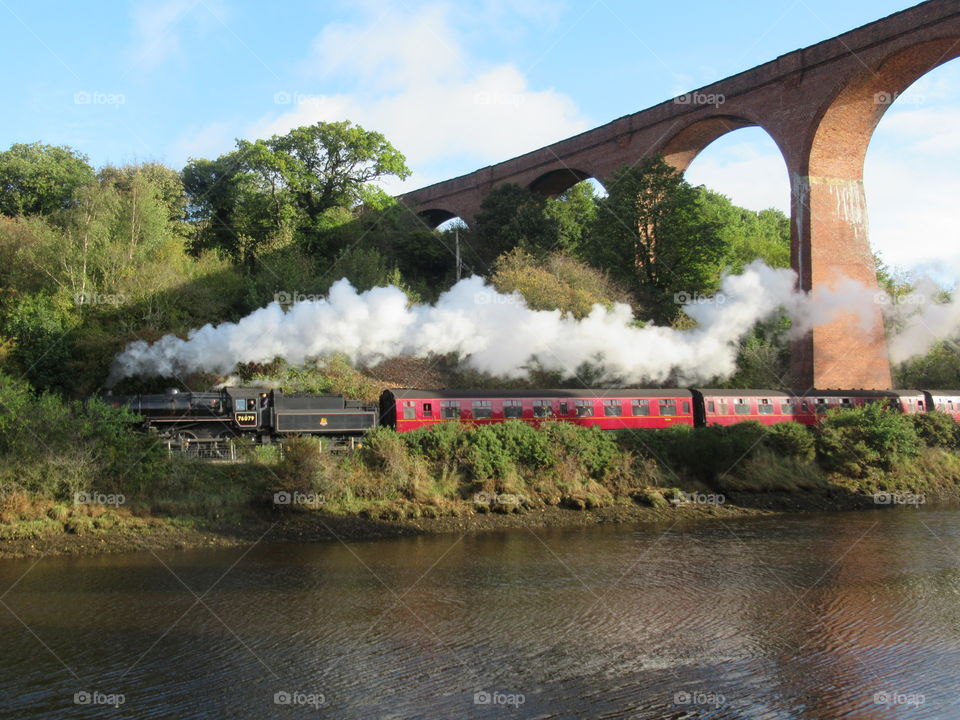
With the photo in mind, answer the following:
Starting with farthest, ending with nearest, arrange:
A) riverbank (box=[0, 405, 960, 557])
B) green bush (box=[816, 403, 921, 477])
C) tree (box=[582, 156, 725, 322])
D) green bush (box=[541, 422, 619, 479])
Result: 1. tree (box=[582, 156, 725, 322])
2. green bush (box=[816, 403, 921, 477])
3. green bush (box=[541, 422, 619, 479])
4. riverbank (box=[0, 405, 960, 557])

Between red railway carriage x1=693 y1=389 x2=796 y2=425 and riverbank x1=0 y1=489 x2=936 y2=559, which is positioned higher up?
red railway carriage x1=693 y1=389 x2=796 y2=425

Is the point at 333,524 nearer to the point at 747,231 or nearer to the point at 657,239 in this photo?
the point at 657,239

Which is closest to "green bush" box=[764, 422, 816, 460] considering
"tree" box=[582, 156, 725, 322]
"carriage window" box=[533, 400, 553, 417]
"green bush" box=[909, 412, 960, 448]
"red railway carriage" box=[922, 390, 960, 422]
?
"green bush" box=[909, 412, 960, 448]

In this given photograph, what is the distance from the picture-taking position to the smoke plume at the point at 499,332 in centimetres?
2842

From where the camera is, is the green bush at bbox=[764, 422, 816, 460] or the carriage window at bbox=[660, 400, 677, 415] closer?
the green bush at bbox=[764, 422, 816, 460]

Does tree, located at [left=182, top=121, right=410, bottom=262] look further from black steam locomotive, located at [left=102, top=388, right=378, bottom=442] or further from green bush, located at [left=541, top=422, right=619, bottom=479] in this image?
green bush, located at [left=541, top=422, right=619, bottom=479]

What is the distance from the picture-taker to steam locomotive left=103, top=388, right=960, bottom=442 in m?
26.4

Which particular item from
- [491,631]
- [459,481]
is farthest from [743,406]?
[491,631]

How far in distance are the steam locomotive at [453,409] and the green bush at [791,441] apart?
1949 millimetres

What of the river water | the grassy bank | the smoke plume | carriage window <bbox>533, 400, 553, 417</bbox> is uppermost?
the smoke plume

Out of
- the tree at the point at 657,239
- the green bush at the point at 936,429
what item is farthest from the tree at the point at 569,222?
the green bush at the point at 936,429

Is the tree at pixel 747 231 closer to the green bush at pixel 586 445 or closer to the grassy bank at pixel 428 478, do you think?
the grassy bank at pixel 428 478

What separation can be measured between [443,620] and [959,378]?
34.4m

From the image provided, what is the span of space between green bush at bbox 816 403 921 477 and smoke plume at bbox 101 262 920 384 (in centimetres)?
649
